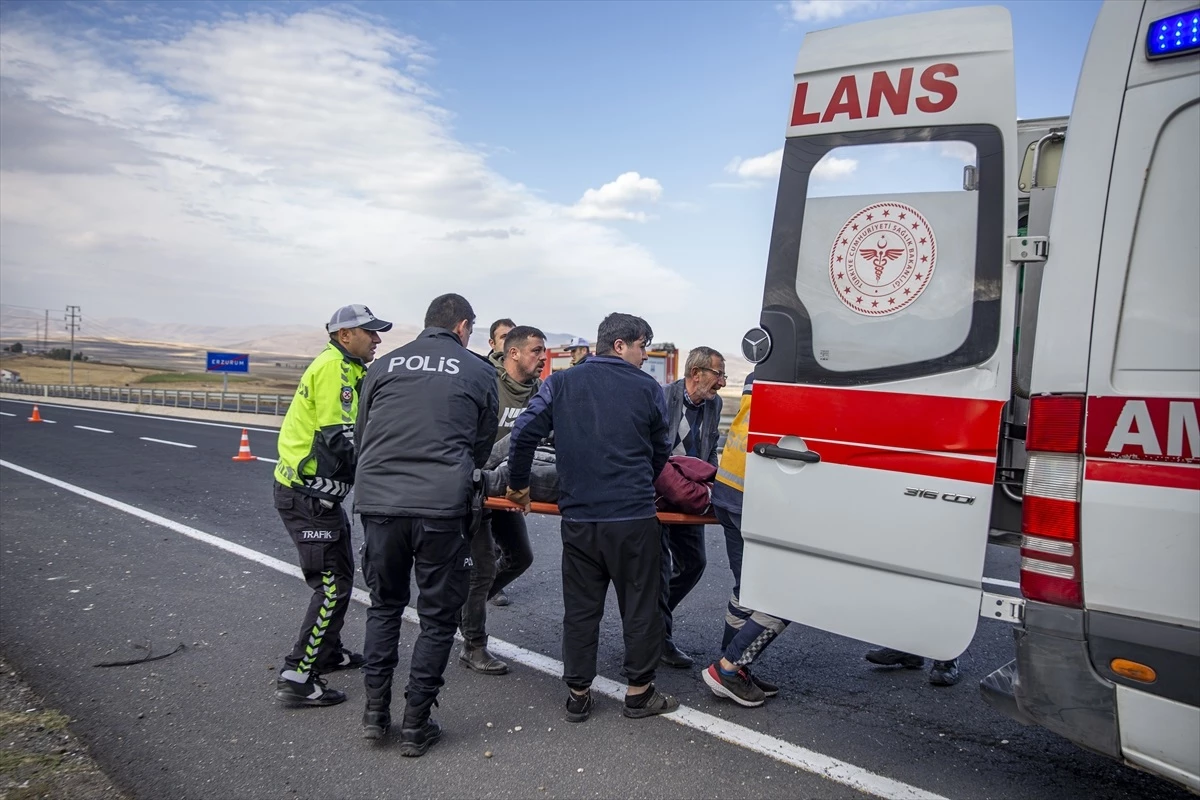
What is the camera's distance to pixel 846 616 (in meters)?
3.20

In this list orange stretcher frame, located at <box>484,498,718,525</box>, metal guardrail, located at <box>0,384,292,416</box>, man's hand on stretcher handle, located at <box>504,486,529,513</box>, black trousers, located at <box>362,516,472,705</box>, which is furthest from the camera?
metal guardrail, located at <box>0,384,292,416</box>

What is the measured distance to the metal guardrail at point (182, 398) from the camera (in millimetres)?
29859

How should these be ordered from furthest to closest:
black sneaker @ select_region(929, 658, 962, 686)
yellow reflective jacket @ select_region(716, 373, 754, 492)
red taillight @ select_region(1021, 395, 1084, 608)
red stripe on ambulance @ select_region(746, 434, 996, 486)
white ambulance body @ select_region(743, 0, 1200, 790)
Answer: black sneaker @ select_region(929, 658, 962, 686) → yellow reflective jacket @ select_region(716, 373, 754, 492) → red stripe on ambulance @ select_region(746, 434, 996, 486) → red taillight @ select_region(1021, 395, 1084, 608) → white ambulance body @ select_region(743, 0, 1200, 790)

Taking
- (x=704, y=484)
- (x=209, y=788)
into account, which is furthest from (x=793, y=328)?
(x=209, y=788)

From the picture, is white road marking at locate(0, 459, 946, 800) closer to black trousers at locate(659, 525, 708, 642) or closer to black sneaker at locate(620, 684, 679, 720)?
black sneaker at locate(620, 684, 679, 720)

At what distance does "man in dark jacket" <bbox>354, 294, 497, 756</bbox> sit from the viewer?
12.3 feet

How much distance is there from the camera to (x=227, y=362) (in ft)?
112

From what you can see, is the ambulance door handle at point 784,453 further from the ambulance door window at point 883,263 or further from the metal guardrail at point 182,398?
the metal guardrail at point 182,398

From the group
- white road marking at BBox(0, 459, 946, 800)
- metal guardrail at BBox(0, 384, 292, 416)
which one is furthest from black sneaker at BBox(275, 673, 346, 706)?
metal guardrail at BBox(0, 384, 292, 416)

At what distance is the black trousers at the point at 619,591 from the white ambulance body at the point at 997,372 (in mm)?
662

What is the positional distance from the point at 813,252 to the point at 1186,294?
126 cm

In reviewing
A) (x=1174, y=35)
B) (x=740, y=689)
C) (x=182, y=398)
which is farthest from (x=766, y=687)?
(x=182, y=398)

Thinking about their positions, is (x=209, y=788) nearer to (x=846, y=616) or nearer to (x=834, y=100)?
(x=846, y=616)

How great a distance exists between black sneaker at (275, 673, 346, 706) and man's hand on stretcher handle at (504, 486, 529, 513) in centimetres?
131
